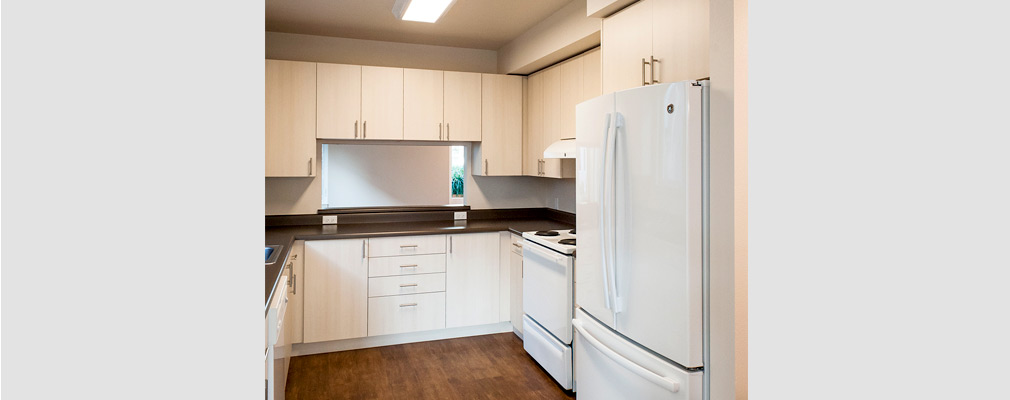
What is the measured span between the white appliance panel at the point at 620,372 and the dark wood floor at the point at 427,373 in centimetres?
50

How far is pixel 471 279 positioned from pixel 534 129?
1.22 m

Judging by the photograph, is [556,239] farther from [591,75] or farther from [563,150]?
[591,75]

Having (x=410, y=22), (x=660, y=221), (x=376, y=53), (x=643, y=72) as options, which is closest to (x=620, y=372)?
(x=660, y=221)

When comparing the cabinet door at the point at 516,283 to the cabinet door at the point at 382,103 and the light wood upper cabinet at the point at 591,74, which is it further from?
the cabinet door at the point at 382,103

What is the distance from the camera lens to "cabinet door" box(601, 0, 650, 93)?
229 centimetres

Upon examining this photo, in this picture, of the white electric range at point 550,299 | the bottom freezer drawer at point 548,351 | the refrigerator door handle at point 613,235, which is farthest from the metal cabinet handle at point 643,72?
the bottom freezer drawer at point 548,351

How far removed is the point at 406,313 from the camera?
11.6 ft

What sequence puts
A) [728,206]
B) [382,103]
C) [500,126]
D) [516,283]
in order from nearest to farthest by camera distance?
1. [728,206]
2. [516,283]
3. [382,103]
4. [500,126]

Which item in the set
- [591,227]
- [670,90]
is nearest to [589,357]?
[591,227]

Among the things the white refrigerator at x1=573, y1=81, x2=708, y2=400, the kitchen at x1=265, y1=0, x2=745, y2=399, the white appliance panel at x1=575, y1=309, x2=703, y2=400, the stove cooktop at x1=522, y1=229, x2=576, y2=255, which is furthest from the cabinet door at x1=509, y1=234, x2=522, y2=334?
the white refrigerator at x1=573, y1=81, x2=708, y2=400

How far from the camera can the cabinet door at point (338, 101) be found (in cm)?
359

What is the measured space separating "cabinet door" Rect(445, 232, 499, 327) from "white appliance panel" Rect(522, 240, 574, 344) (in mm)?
421

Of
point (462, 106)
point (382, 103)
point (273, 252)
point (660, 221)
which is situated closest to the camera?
point (660, 221)

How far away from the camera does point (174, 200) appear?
0.18 metres
